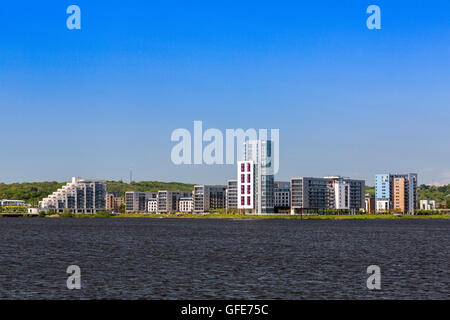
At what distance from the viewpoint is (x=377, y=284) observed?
58.9m

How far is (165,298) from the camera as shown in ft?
167

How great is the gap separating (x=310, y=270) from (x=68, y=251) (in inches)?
1852

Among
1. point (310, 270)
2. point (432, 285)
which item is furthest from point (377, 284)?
point (310, 270)

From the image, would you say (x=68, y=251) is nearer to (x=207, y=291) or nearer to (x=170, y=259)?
(x=170, y=259)
